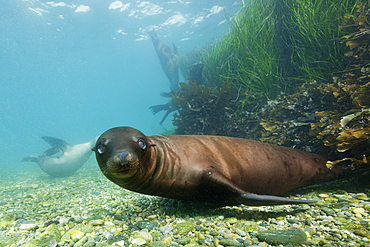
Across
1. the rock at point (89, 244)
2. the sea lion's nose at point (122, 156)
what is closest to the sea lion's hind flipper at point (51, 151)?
the rock at point (89, 244)

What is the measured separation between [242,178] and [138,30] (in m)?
33.1

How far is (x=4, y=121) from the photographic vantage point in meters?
132

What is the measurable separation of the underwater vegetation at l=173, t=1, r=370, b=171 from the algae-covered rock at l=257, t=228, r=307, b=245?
1.21m

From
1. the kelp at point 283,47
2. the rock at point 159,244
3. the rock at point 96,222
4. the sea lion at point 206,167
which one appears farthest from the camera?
the kelp at point 283,47

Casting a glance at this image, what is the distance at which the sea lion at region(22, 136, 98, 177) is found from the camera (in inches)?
272

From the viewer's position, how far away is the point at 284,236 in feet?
4.52

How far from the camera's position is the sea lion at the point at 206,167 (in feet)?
5.56

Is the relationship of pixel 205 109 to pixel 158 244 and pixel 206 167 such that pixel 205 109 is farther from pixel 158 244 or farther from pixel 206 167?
pixel 158 244

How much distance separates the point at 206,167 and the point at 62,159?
7.02m

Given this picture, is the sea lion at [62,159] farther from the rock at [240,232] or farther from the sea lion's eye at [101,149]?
the rock at [240,232]

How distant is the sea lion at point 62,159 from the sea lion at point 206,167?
6.32m

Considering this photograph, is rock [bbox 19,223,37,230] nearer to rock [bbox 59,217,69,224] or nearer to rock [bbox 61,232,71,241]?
rock [bbox 59,217,69,224]

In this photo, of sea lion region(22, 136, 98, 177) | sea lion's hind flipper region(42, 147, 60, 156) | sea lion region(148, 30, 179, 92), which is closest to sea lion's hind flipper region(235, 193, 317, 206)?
sea lion region(22, 136, 98, 177)

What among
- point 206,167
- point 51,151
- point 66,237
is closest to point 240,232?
point 206,167
